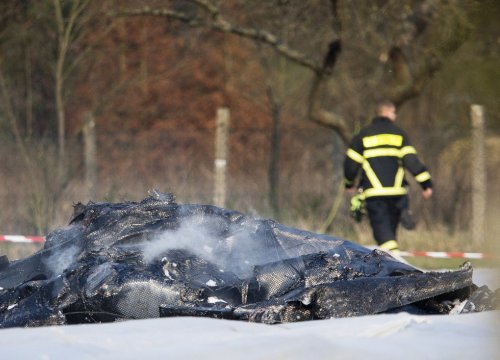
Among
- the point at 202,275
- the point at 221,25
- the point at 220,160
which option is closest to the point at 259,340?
the point at 202,275

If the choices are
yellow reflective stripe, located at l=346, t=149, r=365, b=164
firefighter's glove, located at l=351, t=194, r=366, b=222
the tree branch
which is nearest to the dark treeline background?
the tree branch

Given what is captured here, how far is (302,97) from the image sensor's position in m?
18.7

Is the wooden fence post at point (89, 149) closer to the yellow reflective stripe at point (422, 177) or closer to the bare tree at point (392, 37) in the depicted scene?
the bare tree at point (392, 37)

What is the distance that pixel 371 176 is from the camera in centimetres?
851

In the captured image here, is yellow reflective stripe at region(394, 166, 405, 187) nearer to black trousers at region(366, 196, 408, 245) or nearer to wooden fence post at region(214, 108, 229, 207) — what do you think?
black trousers at region(366, 196, 408, 245)

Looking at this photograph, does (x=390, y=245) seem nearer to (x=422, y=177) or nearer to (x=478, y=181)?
(x=422, y=177)

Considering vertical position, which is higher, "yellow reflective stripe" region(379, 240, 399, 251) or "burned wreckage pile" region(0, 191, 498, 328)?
"burned wreckage pile" region(0, 191, 498, 328)

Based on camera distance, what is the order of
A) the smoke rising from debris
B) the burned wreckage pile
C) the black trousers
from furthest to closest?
the black trousers
the smoke rising from debris
the burned wreckage pile

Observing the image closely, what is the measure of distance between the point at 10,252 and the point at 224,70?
41.4 feet

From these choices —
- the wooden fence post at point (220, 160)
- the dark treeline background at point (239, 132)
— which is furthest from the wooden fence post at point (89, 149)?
the wooden fence post at point (220, 160)

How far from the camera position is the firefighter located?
8.48 meters

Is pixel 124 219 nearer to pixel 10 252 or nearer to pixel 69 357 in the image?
pixel 69 357

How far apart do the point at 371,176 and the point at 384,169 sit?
0.15 m

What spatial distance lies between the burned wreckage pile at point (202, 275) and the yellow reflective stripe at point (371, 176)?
287 centimetres
